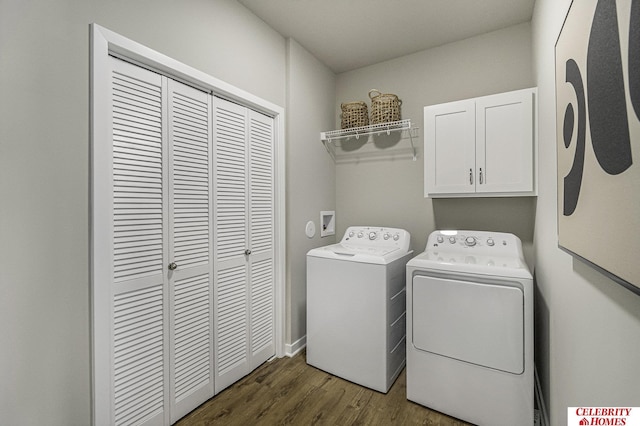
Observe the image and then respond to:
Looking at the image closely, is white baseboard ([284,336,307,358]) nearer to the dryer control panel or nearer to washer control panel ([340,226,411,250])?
washer control panel ([340,226,411,250])

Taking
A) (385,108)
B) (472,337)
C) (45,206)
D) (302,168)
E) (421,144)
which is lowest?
(472,337)

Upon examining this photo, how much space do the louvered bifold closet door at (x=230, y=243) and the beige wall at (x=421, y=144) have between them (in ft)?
4.20

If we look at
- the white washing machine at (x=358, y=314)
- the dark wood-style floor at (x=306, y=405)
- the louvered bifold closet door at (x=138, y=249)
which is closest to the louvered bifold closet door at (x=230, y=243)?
the dark wood-style floor at (x=306, y=405)

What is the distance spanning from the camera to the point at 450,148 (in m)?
2.28

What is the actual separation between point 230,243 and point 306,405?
1186 millimetres

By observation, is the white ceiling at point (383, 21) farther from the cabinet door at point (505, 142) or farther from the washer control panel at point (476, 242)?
the washer control panel at point (476, 242)

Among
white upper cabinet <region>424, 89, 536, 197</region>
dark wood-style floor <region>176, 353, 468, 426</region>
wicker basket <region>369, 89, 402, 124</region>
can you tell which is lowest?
dark wood-style floor <region>176, 353, 468, 426</region>

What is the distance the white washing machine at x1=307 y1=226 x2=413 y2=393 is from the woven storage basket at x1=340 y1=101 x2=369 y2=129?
1.25 meters

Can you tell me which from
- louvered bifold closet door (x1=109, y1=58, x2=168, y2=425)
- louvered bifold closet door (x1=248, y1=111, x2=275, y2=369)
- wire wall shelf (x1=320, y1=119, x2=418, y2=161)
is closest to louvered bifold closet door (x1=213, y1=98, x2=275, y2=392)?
louvered bifold closet door (x1=248, y1=111, x2=275, y2=369)

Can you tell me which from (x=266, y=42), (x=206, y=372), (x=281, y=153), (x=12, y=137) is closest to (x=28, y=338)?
(x=12, y=137)

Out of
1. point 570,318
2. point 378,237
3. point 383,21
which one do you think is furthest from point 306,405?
point 383,21

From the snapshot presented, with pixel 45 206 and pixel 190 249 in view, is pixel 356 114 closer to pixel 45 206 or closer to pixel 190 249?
pixel 190 249

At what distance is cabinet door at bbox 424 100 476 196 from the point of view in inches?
87.0

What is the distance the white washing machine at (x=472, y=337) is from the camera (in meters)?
1.65
